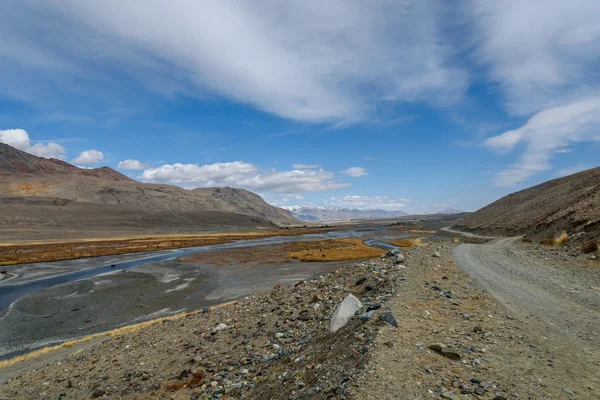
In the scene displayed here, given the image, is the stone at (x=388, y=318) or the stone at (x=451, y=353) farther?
the stone at (x=388, y=318)

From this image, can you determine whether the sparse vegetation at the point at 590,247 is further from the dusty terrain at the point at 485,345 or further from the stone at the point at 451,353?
the stone at the point at 451,353

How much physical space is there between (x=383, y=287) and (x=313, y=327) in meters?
3.23

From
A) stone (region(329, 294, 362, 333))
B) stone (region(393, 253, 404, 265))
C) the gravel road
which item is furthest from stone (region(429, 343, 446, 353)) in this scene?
stone (region(393, 253, 404, 265))

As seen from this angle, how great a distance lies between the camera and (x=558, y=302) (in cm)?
1087

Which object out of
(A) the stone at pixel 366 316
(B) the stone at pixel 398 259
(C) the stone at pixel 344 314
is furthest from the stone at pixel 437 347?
(B) the stone at pixel 398 259

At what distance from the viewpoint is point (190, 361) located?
420 inches

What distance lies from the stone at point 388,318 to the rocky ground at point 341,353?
0.16ft

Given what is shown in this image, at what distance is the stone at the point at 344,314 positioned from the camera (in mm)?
8870

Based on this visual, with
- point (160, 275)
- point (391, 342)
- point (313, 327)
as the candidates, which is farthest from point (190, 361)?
point (160, 275)

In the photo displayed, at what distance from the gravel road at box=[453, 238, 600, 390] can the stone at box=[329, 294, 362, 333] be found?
4.48 meters

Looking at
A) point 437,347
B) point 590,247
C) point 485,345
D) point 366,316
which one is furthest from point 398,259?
point 590,247

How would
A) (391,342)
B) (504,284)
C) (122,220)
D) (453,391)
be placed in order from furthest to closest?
(122,220), (504,284), (391,342), (453,391)

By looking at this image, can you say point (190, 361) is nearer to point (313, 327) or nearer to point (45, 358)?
point (313, 327)

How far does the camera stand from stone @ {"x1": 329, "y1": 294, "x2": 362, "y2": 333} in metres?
8.87
